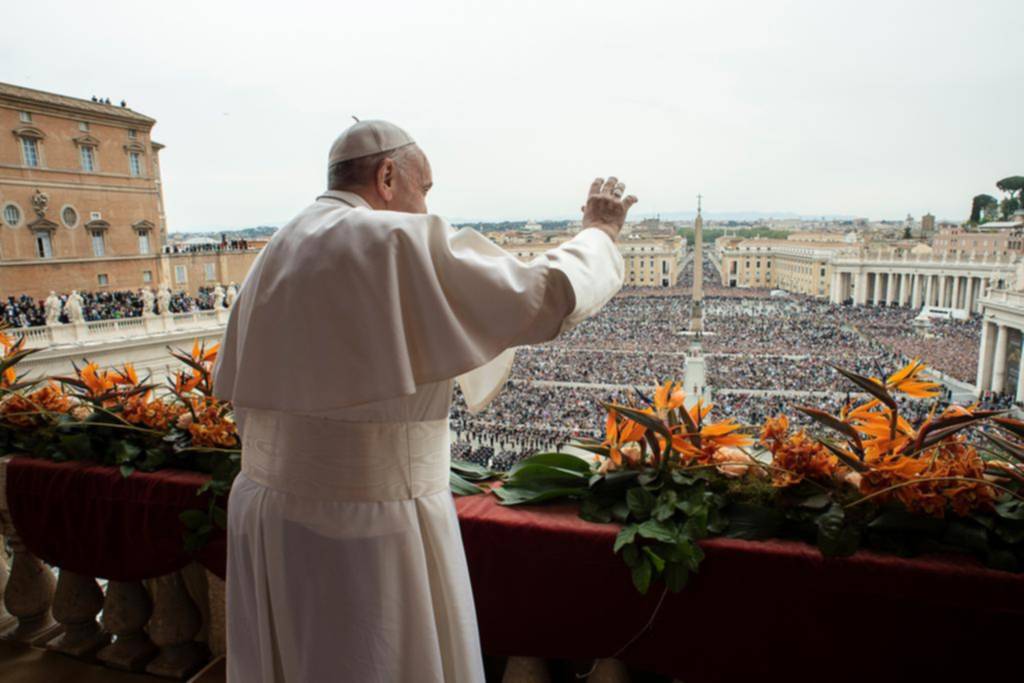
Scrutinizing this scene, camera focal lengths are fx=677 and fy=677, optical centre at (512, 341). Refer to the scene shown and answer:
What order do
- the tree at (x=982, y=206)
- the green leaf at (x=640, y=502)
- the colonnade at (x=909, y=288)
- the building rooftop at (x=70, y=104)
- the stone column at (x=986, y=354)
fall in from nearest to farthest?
1. the green leaf at (x=640, y=502)
2. the building rooftop at (x=70, y=104)
3. the stone column at (x=986, y=354)
4. the tree at (x=982, y=206)
5. the colonnade at (x=909, y=288)

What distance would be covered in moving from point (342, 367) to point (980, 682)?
1.03 m

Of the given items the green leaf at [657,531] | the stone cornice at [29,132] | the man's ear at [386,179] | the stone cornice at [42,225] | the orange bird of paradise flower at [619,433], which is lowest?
the green leaf at [657,531]

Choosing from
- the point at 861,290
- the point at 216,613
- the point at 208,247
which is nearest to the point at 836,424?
the point at 216,613

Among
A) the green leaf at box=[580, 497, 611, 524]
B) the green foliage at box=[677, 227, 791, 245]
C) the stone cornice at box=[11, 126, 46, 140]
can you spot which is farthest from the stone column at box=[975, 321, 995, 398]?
the green foliage at box=[677, 227, 791, 245]

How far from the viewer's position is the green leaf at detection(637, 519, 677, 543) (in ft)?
3.50

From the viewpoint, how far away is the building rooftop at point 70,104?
385 inches

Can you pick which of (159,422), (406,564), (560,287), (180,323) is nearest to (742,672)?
(406,564)

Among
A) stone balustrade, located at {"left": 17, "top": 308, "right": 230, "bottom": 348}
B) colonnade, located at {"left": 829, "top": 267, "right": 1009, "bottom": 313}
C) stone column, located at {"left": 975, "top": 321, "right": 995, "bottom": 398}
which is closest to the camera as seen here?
stone balustrade, located at {"left": 17, "top": 308, "right": 230, "bottom": 348}

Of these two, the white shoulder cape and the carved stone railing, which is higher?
the white shoulder cape

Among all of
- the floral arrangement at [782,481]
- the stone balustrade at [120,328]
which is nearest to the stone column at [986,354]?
the stone balustrade at [120,328]

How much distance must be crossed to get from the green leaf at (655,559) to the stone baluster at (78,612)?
4.81 ft

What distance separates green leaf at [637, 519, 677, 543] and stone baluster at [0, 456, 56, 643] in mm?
1652

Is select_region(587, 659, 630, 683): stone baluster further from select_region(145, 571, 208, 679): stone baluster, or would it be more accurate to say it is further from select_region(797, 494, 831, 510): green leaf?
select_region(145, 571, 208, 679): stone baluster

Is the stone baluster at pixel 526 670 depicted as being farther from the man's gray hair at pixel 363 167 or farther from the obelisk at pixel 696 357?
the obelisk at pixel 696 357
